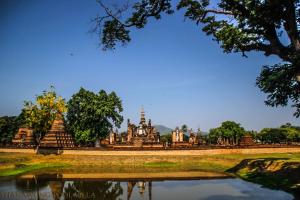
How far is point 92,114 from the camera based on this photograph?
6294 cm

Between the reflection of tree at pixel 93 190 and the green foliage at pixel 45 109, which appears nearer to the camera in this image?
the reflection of tree at pixel 93 190

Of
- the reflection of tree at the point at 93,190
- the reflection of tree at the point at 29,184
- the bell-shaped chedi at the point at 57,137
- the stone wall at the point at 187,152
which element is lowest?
the reflection of tree at the point at 93,190

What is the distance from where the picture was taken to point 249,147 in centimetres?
4706

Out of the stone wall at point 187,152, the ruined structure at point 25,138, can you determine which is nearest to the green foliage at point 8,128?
the ruined structure at point 25,138

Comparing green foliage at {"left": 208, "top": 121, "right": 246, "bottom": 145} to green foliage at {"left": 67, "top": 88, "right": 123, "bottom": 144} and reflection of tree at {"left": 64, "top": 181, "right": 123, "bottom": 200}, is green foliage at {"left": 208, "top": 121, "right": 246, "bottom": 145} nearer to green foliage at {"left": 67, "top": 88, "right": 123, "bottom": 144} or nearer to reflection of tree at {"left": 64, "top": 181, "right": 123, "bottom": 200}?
green foliage at {"left": 67, "top": 88, "right": 123, "bottom": 144}

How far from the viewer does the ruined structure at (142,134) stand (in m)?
56.6

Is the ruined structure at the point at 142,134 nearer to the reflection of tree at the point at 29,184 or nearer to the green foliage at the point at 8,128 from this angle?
the reflection of tree at the point at 29,184

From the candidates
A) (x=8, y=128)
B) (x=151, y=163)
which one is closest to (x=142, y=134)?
(x=151, y=163)

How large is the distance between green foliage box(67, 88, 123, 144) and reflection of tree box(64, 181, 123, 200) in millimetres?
34424

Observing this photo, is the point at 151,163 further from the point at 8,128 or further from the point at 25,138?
the point at 8,128

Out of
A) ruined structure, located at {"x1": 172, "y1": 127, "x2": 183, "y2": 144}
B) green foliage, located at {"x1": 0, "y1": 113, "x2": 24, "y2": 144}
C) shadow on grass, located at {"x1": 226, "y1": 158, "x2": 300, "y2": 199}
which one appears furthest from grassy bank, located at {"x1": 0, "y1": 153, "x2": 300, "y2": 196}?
green foliage, located at {"x1": 0, "y1": 113, "x2": 24, "y2": 144}

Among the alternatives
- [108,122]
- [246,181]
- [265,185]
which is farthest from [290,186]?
[108,122]

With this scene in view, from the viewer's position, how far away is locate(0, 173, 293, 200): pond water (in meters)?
22.1

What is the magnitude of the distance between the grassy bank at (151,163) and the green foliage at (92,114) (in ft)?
57.4
